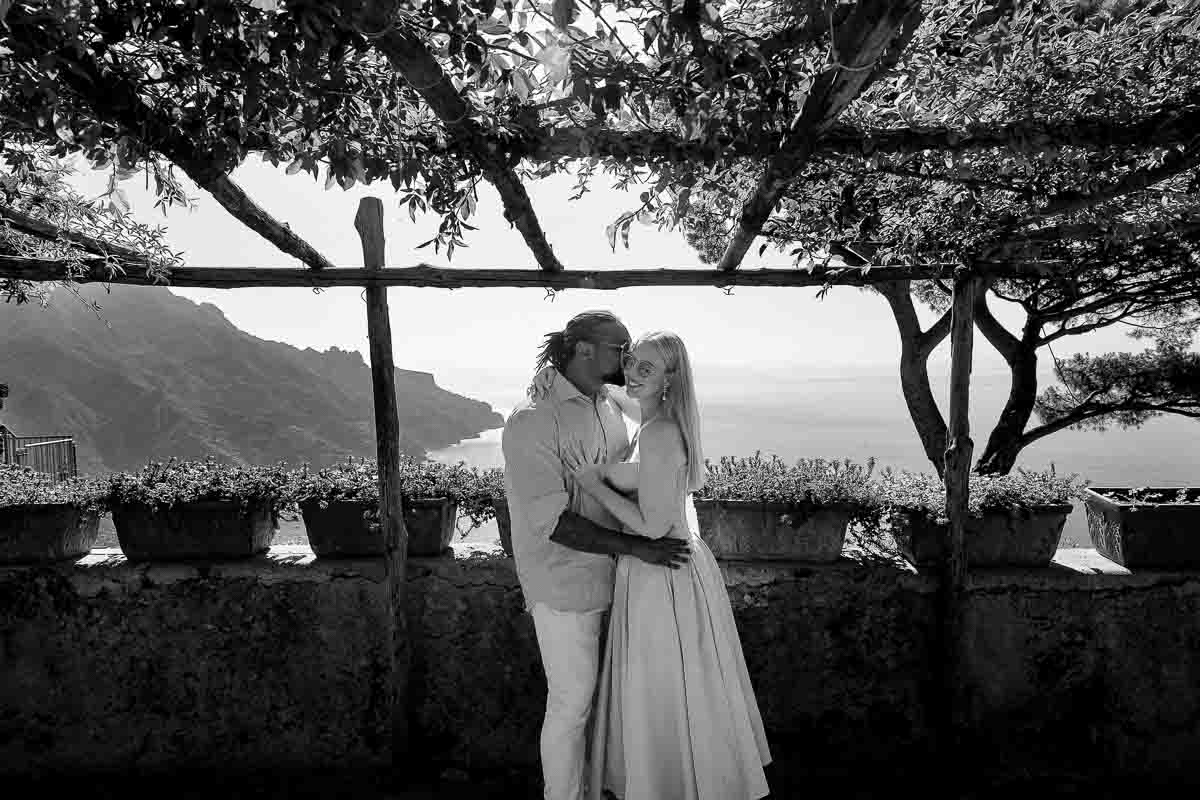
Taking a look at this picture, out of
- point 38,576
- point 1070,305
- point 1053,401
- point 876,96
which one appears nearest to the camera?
point 876,96

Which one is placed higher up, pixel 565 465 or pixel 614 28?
pixel 614 28

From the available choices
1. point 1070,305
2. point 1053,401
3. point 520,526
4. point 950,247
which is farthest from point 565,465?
point 1053,401

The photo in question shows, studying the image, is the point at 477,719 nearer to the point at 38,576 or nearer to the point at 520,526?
the point at 520,526

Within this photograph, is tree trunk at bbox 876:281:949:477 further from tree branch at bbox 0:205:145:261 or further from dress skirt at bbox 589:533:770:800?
tree branch at bbox 0:205:145:261

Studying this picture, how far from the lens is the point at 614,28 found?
1.74 meters

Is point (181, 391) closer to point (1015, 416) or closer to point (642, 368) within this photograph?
point (1015, 416)

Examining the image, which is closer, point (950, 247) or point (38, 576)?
point (950, 247)

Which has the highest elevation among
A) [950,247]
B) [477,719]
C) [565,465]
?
[950,247]

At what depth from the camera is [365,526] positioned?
12.0ft

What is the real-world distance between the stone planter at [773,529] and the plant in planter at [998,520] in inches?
10.8

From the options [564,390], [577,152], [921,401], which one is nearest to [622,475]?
[564,390]

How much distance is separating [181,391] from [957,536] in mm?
31363

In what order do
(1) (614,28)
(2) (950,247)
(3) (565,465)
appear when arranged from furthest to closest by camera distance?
1. (2) (950,247)
2. (3) (565,465)
3. (1) (614,28)

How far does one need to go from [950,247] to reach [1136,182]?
68 cm
